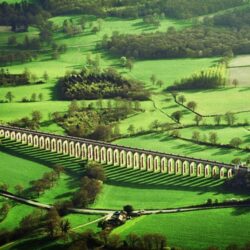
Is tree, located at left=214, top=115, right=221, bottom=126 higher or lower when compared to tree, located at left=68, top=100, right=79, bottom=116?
lower

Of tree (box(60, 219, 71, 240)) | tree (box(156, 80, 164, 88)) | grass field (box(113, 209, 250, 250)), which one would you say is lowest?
grass field (box(113, 209, 250, 250))

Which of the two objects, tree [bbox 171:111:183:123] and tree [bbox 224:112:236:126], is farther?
tree [bbox 171:111:183:123]

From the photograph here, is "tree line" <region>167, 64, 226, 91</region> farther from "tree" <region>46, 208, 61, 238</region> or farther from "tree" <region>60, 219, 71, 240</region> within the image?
"tree" <region>60, 219, 71, 240</region>

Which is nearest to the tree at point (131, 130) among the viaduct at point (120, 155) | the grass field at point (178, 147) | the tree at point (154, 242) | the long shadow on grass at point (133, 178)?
the grass field at point (178, 147)

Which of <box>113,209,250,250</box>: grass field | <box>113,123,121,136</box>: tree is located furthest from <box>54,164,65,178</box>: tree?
<box>113,209,250,250</box>: grass field

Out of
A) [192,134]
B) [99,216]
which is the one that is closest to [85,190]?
[99,216]

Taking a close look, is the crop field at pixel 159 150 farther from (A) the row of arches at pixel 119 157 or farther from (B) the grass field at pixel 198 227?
(A) the row of arches at pixel 119 157

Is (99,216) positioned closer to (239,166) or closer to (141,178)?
(141,178)
